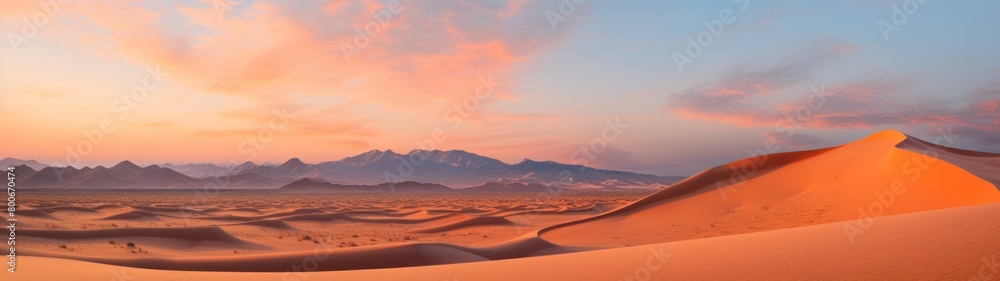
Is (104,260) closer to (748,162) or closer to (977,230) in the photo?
(977,230)

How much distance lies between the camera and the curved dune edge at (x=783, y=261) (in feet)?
15.6

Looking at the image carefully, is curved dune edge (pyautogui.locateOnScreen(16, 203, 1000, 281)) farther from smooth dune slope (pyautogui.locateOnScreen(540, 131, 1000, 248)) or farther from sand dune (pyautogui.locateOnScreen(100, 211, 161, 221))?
sand dune (pyautogui.locateOnScreen(100, 211, 161, 221))

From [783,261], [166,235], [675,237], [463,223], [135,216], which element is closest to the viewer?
[783,261]

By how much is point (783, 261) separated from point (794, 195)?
20464mm

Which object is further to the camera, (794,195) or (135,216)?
(135,216)

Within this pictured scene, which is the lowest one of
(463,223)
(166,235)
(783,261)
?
(463,223)

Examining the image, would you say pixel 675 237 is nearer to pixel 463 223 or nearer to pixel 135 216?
pixel 463 223

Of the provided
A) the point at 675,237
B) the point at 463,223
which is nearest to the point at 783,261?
the point at 675,237

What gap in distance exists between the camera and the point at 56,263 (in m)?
7.72

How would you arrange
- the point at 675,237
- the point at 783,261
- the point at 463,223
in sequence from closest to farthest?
the point at 783,261, the point at 675,237, the point at 463,223

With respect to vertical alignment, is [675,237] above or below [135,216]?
below

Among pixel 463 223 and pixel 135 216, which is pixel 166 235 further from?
pixel 135 216

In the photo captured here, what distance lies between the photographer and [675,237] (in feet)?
57.6

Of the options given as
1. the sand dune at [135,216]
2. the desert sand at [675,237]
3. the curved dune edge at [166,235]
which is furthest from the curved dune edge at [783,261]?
the sand dune at [135,216]
